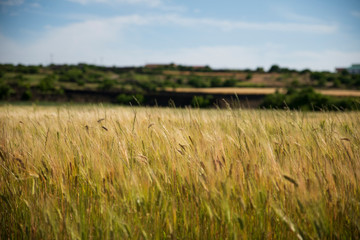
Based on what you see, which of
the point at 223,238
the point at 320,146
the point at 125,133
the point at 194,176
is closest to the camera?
the point at 223,238

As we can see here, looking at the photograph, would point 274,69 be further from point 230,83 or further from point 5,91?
point 5,91

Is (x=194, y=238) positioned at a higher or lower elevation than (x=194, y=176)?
lower

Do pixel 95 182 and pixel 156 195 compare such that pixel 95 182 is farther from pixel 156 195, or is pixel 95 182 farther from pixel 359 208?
pixel 359 208

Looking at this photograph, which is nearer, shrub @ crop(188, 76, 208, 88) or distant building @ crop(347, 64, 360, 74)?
shrub @ crop(188, 76, 208, 88)

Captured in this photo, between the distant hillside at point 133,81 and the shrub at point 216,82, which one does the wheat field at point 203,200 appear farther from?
the shrub at point 216,82

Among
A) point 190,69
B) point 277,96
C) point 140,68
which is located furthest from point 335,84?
point 140,68

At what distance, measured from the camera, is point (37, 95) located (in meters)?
41.5

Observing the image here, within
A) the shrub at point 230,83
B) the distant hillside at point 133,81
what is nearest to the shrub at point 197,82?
the distant hillside at point 133,81

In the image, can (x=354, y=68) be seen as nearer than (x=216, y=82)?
No

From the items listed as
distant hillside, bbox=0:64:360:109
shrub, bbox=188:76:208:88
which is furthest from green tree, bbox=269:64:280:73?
shrub, bbox=188:76:208:88

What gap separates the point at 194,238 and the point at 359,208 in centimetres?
96

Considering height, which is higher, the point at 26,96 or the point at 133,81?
the point at 133,81

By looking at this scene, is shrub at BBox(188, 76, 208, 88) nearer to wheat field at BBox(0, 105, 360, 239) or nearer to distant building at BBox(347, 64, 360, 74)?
wheat field at BBox(0, 105, 360, 239)

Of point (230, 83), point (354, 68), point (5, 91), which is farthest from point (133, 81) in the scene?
point (354, 68)
